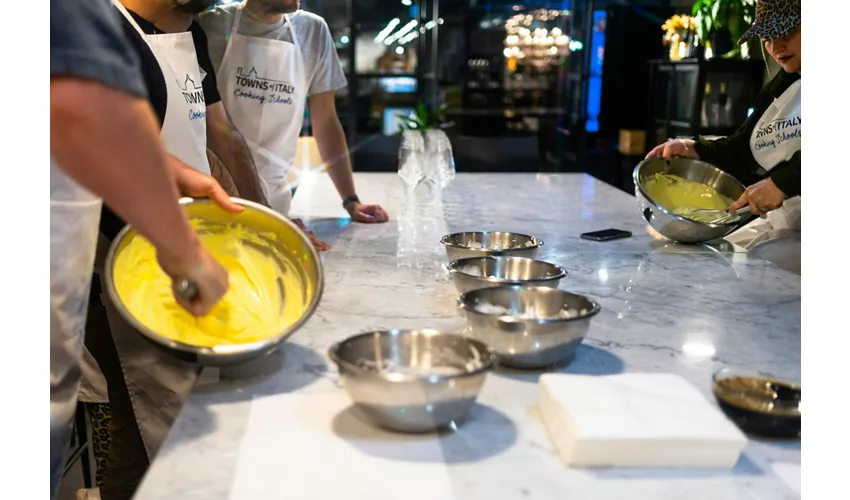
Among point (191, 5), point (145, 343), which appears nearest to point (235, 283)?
point (145, 343)

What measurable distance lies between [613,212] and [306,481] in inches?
67.9

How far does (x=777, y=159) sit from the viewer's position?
6.44 ft

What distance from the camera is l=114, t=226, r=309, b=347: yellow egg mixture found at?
1.00 meters

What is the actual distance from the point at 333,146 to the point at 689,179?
104cm

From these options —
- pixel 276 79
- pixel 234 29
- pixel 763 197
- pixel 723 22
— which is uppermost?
pixel 723 22

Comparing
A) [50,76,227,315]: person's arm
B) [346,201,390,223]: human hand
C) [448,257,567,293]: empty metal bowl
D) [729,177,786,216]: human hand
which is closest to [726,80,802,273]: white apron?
[729,177,786,216]: human hand

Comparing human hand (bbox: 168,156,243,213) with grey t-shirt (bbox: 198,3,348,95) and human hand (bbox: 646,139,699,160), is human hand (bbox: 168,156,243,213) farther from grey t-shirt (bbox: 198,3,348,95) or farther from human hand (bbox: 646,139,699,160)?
human hand (bbox: 646,139,699,160)

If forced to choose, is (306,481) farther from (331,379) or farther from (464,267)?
(464,267)

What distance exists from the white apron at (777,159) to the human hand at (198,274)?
1353 mm

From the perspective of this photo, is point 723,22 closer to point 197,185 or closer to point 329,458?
point 197,185

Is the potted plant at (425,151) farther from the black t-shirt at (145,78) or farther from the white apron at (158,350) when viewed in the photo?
the black t-shirt at (145,78)

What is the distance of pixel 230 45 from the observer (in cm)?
194

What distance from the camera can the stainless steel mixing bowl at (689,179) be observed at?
1.77m
